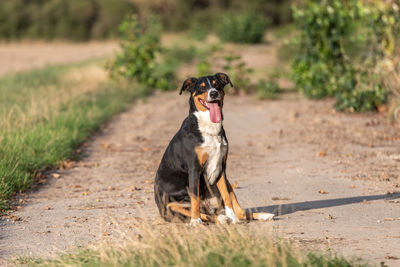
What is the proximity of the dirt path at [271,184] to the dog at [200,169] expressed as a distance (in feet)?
1.46

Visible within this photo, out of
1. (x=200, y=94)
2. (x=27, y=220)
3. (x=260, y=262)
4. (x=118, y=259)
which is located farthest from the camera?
(x=27, y=220)

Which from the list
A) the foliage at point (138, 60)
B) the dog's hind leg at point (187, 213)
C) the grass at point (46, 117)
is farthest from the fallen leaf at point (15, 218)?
the foliage at point (138, 60)

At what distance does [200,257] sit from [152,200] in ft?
10.9

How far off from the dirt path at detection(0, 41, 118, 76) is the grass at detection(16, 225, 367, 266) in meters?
25.2

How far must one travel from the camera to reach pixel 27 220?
760 centimetres

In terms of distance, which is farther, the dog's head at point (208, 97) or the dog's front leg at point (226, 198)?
the dog's front leg at point (226, 198)

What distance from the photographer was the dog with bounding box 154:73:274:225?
21.6ft

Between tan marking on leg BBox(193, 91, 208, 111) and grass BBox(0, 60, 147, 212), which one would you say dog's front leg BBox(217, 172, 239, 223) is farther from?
grass BBox(0, 60, 147, 212)

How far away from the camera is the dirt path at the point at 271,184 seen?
21.5ft

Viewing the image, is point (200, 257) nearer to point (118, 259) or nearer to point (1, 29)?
point (118, 259)

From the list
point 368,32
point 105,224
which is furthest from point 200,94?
point 368,32

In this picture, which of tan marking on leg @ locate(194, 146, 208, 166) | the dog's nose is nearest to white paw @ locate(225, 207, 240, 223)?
tan marking on leg @ locate(194, 146, 208, 166)

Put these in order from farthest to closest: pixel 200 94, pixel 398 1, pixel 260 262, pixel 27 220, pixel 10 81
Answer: pixel 10 81, pixel 398 1, pixel 27 220, pixel 200 94, pixel 260 262

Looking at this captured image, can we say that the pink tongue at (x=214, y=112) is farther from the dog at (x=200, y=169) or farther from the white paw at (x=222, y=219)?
the white paw at (x=222, y=219)
